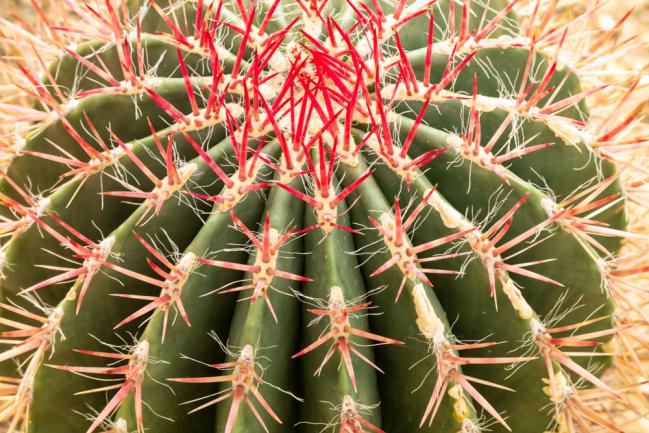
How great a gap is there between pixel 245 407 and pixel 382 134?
0.56 m

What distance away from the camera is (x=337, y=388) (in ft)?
4.00

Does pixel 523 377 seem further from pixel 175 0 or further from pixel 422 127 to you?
pixel 175 0

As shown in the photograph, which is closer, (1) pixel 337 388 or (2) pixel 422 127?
(1) pixel 337 388

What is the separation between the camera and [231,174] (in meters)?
1.36

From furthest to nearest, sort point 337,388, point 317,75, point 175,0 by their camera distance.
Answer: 1. point 175,0
2. point 317,75
3. point 337,388

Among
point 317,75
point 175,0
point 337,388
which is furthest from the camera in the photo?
point 175,0

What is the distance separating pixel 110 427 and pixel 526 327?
2.64 ft

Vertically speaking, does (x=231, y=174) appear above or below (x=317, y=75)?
below

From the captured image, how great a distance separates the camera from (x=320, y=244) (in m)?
1.24

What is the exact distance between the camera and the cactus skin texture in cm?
122

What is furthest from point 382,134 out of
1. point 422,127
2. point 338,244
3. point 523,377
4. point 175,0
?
point 175,0

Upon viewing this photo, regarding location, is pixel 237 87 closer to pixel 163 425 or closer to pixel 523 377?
pixel 163 425

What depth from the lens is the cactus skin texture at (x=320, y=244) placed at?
122 centimetres

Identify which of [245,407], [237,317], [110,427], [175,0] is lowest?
[110,427]
